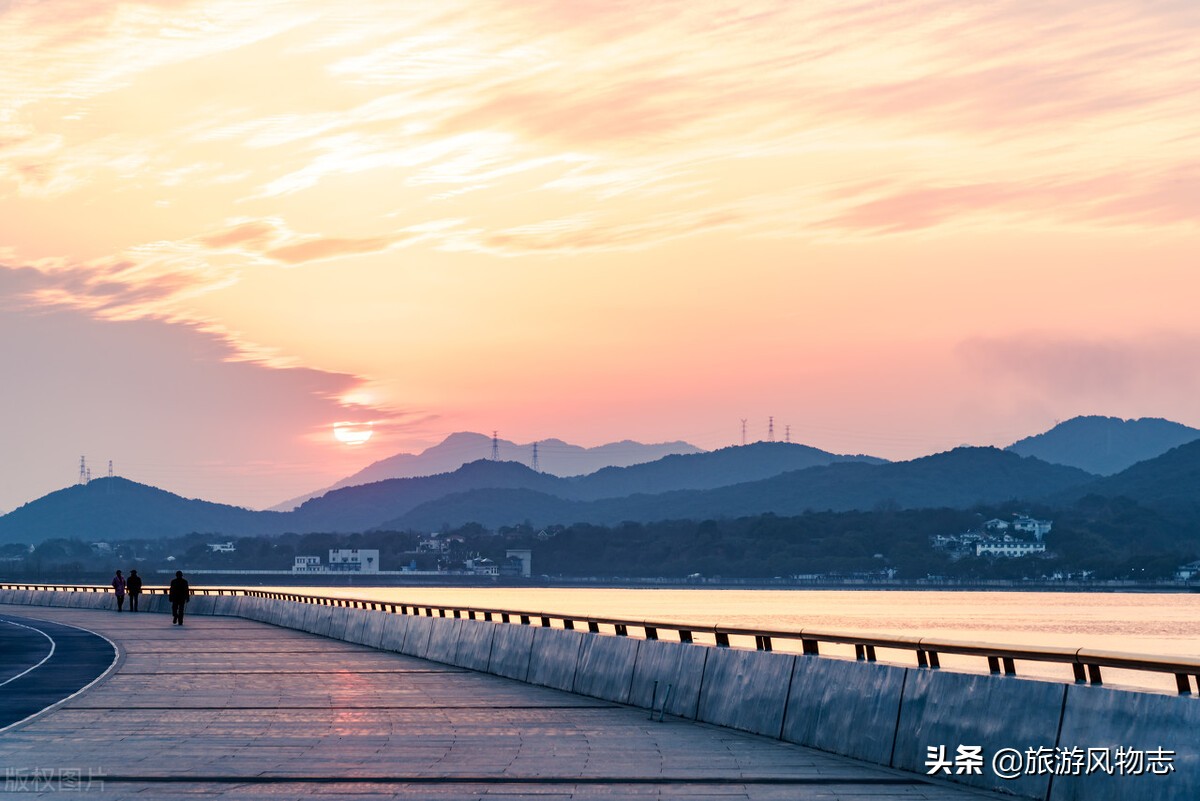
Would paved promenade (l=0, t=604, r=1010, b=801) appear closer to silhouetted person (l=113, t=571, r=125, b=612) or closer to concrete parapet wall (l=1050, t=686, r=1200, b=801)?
concrete parapet wall (l=1050, t=686, r=1200, b=801)

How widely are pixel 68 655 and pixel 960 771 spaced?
31724mm

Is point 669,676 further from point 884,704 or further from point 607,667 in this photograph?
point 884,704

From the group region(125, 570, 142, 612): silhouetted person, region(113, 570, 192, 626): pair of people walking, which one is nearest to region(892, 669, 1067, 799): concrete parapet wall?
region(113, 570, 192, 626): pair of people walking

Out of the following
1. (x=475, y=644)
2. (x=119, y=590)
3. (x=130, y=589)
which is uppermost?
(x=130, y=589)

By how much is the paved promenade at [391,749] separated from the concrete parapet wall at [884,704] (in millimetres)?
400

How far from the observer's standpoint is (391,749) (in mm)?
20328

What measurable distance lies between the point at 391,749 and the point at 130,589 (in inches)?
2536

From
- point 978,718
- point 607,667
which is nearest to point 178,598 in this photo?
point 607,667

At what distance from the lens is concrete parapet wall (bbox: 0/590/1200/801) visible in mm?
13695

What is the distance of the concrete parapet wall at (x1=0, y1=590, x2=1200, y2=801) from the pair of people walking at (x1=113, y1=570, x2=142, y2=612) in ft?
166

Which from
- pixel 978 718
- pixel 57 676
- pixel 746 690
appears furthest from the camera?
pixel 57 676

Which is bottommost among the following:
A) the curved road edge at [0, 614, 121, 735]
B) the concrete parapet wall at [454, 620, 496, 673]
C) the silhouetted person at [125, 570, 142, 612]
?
the curved road edge at [0, 614, 121, 735]

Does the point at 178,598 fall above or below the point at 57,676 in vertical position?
above

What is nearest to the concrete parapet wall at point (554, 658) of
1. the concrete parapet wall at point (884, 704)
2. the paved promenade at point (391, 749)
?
the concrete parapet wall at point (884, 704)
